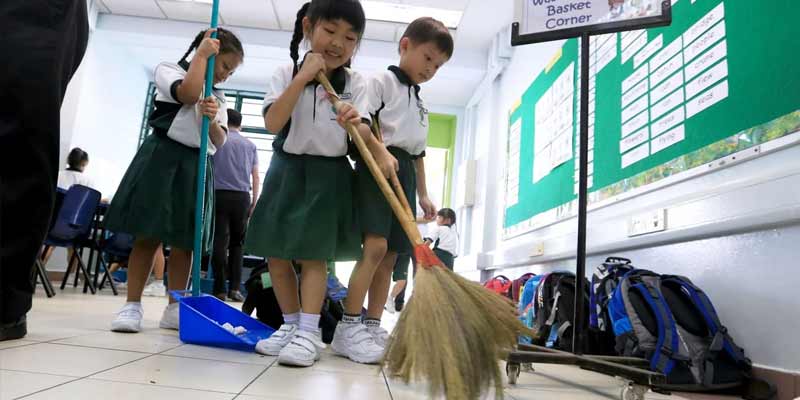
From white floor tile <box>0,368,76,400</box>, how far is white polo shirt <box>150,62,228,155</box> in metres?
1.01

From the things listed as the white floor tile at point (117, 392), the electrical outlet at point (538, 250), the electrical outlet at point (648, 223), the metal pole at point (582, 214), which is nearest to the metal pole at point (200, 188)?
the white floor tile at point (117, 392)

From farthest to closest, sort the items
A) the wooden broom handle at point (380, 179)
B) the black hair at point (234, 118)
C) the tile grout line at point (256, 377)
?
the black hair at point (234, 118) → the wooden broom handle at point (380, 179) → the tile grout line at point (256, 377)

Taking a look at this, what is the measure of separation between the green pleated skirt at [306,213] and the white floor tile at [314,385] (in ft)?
1.09

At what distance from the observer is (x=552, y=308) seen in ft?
8.39

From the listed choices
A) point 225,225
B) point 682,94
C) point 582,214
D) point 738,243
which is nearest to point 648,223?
point 738,243

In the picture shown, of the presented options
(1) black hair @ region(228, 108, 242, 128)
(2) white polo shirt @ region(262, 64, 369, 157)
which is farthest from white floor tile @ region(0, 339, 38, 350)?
(1) black hair @ region(228, 108, 242, 128)

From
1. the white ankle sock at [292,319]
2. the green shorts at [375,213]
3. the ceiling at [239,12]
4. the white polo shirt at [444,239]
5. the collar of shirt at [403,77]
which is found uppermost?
the ceiling at [239,12]

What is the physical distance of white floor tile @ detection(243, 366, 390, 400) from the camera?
1018mm

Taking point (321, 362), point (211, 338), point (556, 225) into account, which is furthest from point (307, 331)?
point (556, 225)

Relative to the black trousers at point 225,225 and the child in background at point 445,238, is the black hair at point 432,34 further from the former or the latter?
the child in background at point 445,238

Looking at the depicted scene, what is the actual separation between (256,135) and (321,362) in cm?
709

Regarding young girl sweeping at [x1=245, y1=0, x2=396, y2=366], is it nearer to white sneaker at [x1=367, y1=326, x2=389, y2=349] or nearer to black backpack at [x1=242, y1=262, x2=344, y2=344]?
white sneaker at [x1=367, y1=326, x2=389, y2=349]

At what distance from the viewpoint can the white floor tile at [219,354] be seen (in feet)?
4.43

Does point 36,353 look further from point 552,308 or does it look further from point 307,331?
point 552,308
